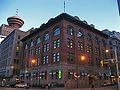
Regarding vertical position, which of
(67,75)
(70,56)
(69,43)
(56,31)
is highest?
(56,31)

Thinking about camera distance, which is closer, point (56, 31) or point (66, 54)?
point (66, 54)

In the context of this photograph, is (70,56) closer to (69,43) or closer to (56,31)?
(69,43)

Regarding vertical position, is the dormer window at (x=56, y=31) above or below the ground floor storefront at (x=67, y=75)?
above

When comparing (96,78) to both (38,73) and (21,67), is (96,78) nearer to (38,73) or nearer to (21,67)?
(38,73)

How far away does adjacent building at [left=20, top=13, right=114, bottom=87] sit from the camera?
154ft

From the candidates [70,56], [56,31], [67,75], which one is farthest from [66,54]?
[56,31]

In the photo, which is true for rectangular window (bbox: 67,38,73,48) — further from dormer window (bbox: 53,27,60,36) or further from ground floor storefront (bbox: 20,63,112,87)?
ground floor storefront (bbox: 20,63,112,87)

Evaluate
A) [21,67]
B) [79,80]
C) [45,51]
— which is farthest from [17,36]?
[79,80]

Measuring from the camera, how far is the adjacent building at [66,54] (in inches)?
1847

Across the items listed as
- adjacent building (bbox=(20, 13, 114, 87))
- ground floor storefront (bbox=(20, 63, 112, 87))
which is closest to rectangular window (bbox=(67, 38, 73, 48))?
adjacent building (bbox=(20, 13, 114, 87))

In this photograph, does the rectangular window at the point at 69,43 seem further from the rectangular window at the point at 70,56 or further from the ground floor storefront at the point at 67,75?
the ground floor storefront at the point at 67,75

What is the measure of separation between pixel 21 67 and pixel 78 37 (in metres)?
32.2

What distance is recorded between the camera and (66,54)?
47.1 meters

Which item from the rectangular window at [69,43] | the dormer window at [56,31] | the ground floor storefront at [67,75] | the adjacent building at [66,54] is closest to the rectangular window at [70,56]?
the adjacent building at [66,54]
